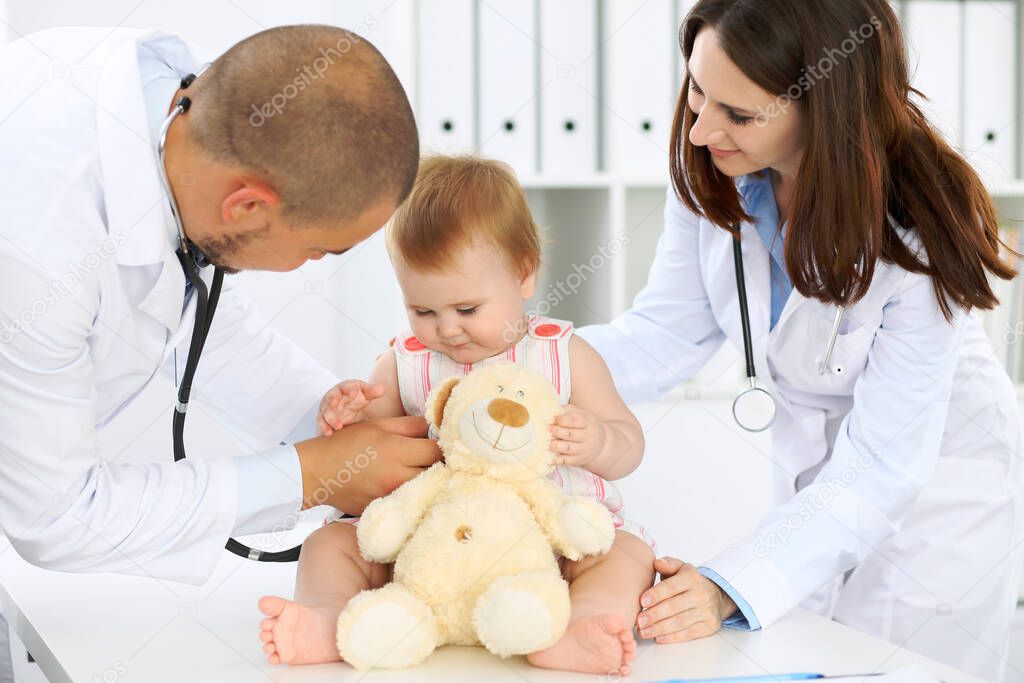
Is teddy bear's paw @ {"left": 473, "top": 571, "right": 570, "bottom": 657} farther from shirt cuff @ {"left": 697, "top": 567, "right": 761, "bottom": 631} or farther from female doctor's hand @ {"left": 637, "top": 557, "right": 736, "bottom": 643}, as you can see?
shirt cuff @ {"left": 697, "top": 567, "right": 761, "bottom": 631}

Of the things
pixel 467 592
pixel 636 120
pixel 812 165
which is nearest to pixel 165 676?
pixel 467 592

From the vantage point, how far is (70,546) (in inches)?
42.4

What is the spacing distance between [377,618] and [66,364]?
40 centimetres

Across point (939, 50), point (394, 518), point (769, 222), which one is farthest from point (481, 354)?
point (939, 50)

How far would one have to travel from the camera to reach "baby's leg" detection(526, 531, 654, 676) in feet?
3.37

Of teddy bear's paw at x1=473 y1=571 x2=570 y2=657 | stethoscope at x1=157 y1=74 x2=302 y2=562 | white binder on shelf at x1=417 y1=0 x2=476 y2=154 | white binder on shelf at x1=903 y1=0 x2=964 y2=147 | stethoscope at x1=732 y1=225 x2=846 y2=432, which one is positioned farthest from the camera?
white binder on shelf at x1=903 y1=0 x2=964 y2=147

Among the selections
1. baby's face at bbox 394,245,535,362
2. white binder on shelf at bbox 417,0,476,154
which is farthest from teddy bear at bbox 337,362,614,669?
white binder on shelf at bbox 417,0,476,154

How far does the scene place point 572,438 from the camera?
1.20m

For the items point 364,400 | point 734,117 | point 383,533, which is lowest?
point 383,533

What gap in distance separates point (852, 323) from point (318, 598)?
0.77 m

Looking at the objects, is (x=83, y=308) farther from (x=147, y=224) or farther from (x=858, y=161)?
(x=858, y=161)

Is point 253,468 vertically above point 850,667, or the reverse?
point 253,468

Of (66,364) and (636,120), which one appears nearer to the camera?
(66,364)

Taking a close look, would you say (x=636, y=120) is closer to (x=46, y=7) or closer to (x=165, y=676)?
(x=46, y=7)
